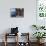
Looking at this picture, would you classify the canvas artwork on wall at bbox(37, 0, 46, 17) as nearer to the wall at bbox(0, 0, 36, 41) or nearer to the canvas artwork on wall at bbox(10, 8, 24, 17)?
the wall at bbox(0, 0, 36, 41)

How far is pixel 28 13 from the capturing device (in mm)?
6703

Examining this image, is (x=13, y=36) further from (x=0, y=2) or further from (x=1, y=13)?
(x=0, y=2)

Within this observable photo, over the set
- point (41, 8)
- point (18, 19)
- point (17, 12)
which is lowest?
point (18, 19)

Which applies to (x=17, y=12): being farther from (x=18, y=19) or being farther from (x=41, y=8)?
(x=41, y=8)

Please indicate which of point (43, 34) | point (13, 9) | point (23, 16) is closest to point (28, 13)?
point (23, 16)

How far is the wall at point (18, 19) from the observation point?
6.65 metres

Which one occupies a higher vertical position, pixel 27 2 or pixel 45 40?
pixel 27 2

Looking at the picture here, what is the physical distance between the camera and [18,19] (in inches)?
265

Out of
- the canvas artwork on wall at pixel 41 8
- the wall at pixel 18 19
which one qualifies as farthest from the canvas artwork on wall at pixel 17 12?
the canvas artwork on wall at pixel 41 8

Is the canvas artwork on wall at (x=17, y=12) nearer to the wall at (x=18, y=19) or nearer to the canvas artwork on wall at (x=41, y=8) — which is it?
the wall at (x=18, y=19)

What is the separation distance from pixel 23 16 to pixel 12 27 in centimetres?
66

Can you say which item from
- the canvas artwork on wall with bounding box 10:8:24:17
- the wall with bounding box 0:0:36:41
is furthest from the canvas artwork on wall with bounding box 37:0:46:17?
the canvas artwork on wall with bounding box 10:8:24:17

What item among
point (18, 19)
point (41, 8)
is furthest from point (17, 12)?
point (41, 8)

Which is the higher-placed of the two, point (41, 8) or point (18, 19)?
point (41, 8)
